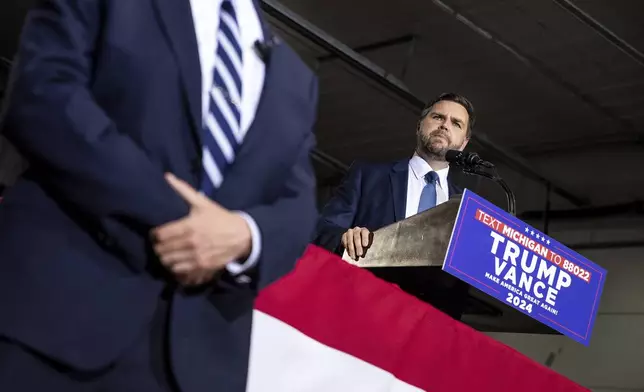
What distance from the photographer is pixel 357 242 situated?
6.52 ft

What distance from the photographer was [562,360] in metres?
6.65

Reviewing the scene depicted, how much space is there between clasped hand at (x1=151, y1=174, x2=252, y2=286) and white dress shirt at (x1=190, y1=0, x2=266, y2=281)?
0.01 meters

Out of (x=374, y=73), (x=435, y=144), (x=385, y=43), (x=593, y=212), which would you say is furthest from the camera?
(x=593, y=212)

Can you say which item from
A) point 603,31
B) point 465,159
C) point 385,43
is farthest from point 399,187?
point 385,43

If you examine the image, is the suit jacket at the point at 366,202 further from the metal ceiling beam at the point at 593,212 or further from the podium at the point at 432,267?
the metal ceiling beam at the point at 593,212

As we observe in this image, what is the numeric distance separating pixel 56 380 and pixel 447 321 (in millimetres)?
1170

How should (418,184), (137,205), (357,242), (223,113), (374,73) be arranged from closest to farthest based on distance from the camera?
(137,205) < (223,113) < (357,242) < (418,184) < (374,73)

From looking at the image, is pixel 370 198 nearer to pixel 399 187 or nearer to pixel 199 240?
pixel 399 187

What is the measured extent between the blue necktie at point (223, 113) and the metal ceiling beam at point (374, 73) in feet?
13.0

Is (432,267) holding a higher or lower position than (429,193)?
lower

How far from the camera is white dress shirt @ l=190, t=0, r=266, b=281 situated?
919mm

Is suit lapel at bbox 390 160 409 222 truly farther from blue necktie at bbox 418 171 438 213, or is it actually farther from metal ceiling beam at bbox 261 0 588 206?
metal ceiling beam at bbox 261 0 588 206

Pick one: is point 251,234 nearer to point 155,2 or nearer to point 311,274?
point 155,2

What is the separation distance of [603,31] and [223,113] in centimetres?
461
